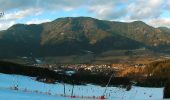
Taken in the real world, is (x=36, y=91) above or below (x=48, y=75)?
below

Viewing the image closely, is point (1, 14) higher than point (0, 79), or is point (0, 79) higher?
point (1, 14)

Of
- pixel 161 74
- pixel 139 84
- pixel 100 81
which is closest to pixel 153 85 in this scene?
pixel 139 84

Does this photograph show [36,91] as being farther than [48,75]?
No

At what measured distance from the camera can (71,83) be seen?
380 ft

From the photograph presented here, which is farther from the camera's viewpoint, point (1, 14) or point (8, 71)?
point (8, 71)

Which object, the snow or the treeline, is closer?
the snow

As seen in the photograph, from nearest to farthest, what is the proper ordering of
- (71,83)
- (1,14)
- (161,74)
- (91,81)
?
(1,14) → (71,83) → (91,81) → (161,74)

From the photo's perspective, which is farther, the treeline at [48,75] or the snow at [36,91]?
the treeline at [48,75]

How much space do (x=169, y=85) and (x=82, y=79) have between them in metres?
27.8

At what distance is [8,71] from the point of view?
10531cm

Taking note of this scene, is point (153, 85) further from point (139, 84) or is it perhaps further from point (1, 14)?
point (1, 14)

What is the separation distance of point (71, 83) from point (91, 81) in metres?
20.1

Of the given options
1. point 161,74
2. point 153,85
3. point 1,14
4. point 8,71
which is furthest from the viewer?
point 161,74

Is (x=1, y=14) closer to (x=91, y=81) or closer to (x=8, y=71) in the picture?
(x=8, y=71)
